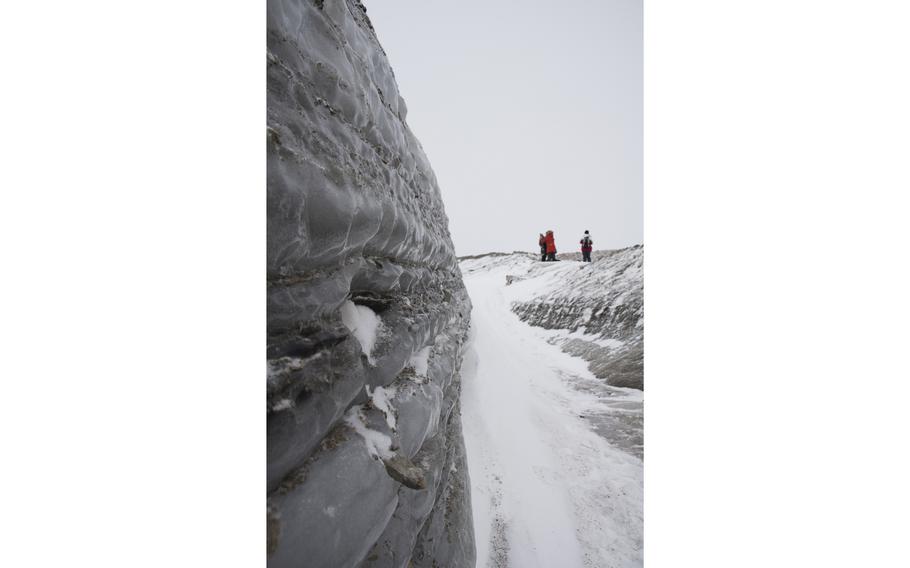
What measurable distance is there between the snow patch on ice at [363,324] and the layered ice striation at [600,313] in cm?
447

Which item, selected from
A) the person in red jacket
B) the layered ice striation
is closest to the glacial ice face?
the layered ice striation

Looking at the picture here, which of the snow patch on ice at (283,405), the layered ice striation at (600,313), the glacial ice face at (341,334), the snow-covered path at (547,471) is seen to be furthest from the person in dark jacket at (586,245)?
the snow patch on ice at (283,405)

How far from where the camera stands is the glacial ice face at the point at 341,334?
803 millimetres

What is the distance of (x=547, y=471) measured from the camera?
2738 millimetres

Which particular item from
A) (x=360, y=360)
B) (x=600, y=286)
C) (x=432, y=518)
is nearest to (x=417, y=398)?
(x=360, y=360)

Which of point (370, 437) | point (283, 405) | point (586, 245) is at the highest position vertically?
point (586, 245)

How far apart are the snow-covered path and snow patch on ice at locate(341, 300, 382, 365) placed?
5.50 ft

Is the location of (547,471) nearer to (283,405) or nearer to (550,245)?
(283,405)

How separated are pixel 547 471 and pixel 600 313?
4.99m

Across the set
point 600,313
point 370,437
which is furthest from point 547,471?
point 600,313

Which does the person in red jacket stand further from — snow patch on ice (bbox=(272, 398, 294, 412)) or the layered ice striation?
snow patch on ice (bbox=(272, 398, 294, 412))

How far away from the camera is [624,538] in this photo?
2.10 m
